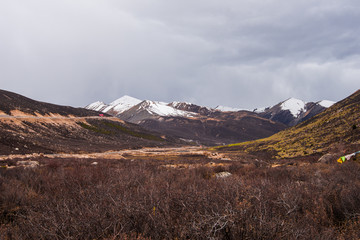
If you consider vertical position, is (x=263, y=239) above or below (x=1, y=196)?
above

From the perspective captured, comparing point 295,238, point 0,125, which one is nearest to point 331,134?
point 295,238

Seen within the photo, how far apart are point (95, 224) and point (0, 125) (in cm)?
6517

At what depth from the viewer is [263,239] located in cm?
278

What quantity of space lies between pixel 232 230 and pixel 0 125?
219ft

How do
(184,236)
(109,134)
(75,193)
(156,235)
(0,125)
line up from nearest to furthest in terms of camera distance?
(184,236) → (156,235) → (75,193) → (0,125) → (109,134)

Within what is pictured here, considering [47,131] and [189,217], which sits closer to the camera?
[189,217]

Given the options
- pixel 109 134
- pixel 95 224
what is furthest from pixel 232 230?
pixel 109 134

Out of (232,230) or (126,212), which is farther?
(126,212)

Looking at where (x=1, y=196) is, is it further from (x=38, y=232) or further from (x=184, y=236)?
(x=184, y=236)

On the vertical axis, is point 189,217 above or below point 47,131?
above

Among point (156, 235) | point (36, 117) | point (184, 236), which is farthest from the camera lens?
point (36, 117)

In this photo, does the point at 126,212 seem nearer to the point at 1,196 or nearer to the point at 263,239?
the point at 263,239

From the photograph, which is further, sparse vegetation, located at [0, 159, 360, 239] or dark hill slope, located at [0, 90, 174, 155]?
dark hill slope, located at [0, 90, 174, 155]

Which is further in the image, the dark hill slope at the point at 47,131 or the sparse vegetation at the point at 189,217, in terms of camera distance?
the dark hill slope at the point at 47,131
